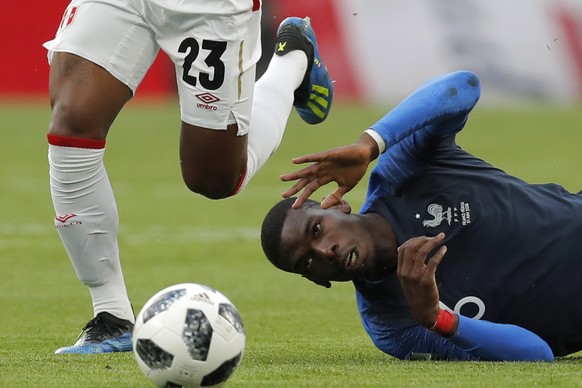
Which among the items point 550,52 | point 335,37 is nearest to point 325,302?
point 335,37

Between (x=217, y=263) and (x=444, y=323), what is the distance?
4.46 metres

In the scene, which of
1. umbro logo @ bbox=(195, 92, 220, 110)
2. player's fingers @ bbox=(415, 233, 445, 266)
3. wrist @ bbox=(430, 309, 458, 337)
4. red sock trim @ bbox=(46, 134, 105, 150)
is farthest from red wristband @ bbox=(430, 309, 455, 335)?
red sock trim @ bbox=(46, 134, 105, 150)

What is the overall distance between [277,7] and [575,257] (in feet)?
52.7

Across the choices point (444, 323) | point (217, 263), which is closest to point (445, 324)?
point (444, 323)

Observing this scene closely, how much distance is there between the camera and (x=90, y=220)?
545cm

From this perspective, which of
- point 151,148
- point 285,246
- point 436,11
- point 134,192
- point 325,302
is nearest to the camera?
point 285,246

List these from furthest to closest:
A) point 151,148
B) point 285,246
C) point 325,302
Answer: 1. point 151,148
2. point 325,302
3. point 285,246

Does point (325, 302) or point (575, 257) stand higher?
point (575, 257)

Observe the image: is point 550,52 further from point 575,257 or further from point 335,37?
point 575,257

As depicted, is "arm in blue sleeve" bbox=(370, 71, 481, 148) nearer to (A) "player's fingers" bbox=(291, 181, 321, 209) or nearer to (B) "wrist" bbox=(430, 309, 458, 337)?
(A) "player's fingers" bbox=(291, 181, 321, 209)

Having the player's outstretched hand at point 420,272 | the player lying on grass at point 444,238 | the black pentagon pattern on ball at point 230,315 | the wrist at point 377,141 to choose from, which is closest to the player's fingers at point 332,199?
the player lying on grass at point 444,238

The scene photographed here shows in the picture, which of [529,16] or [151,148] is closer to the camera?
[151,148]

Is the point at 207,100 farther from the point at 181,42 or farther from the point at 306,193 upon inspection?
the point at 306,193

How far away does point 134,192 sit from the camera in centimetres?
1394
